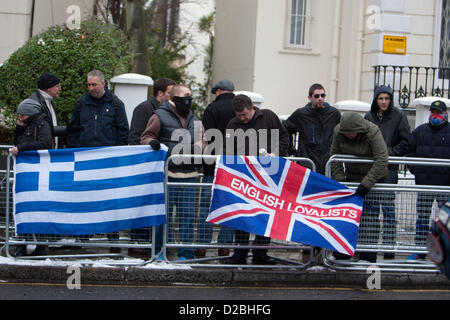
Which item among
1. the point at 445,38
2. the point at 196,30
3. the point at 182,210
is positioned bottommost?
the point at 182,210

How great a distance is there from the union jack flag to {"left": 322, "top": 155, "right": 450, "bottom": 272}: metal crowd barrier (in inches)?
9.2

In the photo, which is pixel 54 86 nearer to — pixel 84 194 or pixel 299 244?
pixel 84 194

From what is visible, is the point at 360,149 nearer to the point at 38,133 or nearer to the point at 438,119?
the point at 438,119

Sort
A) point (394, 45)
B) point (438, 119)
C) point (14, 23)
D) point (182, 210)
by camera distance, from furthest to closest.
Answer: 1. point (394, 45)
2. point (14, 23)
3. point (438, 119)
4. point (182, 210)

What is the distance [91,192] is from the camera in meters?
8.42

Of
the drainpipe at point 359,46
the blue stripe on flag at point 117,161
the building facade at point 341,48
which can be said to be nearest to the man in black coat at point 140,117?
the blue stripe on flag at point 117,161

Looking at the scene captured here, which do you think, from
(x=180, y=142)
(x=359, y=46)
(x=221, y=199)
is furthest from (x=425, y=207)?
(x=359, y=46)

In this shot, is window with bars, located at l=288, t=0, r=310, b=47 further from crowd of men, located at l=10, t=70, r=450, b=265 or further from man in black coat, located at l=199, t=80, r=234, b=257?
man in black coat, located at l=199, t=80, r=234, b=257

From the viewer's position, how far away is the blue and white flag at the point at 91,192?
841 centimetres

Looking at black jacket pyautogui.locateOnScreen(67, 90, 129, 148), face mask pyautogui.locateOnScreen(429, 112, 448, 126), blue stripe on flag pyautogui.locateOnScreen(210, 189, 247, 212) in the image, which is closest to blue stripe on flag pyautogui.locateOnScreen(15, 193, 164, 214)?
blue stripe on flag pyautogui.locateOnScreen(210, 189, 247, 212)

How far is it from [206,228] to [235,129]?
1216 millimetres

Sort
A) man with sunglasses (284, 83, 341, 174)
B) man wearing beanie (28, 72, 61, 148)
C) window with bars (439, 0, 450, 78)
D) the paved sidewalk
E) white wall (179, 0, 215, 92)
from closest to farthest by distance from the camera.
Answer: the paved sidewalk, man wearing beanie (28, 72, 61, 148), man with sunglasses (284, 83, 341, 174), window with bars (439, 0, 450, 78), white wall (179, 0, 215, 92)

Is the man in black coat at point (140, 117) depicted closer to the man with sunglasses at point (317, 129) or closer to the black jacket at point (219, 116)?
the black jacket at point (219, 116)

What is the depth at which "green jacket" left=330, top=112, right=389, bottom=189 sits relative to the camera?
8555mm
